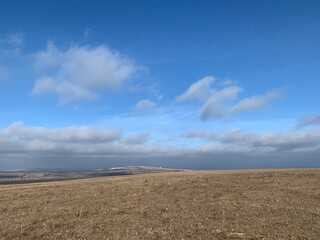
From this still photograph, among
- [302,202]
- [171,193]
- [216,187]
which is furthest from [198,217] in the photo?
[216,187]

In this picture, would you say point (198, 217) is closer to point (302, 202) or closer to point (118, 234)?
point (118, 234)

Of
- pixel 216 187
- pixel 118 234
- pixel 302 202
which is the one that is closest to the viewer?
pixel 118 234

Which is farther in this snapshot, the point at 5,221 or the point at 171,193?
the point at 171,193

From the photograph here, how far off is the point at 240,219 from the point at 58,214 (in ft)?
48.8

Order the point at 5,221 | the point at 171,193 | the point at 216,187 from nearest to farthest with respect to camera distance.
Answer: the point at 5,221 < the point at 171,193 < the point at 216,187

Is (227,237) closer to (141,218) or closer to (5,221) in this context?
(141,218)

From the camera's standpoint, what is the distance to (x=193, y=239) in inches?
808

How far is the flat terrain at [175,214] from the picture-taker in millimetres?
22016

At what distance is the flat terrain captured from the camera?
22016 mm

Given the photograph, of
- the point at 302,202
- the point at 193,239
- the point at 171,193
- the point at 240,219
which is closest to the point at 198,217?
the point at 240,219

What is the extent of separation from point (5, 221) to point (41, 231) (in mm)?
5599

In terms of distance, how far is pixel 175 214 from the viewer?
27.4 metres

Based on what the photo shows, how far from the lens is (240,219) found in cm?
2455

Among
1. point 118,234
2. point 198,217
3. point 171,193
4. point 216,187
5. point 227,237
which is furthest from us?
point 216,187
